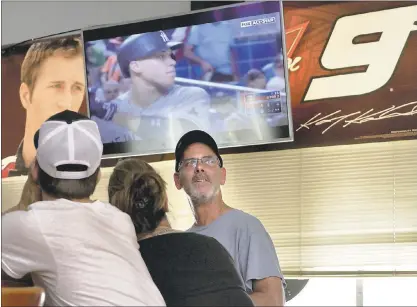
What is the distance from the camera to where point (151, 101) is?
3.50m

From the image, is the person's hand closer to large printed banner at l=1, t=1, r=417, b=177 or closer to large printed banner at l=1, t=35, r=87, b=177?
large printed banner at l=1, t=1, r=417, b=177

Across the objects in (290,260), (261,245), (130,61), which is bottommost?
(290,260)

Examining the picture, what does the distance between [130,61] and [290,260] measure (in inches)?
54.7

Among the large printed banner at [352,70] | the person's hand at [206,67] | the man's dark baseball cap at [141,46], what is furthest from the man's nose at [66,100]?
the large printed banner at [352,70]

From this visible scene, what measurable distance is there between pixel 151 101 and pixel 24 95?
1192 mm

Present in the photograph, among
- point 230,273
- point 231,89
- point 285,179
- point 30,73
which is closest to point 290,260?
point 285,179

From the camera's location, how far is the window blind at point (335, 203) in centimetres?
321

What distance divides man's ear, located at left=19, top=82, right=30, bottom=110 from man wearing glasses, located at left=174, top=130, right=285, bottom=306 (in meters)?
1.76

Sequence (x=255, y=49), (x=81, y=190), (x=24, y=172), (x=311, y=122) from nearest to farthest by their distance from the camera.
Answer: (x=81, y=190) → (x=255, y=49) → (x=311, y=122) → (x=24, y=172)

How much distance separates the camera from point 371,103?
336 centimetres

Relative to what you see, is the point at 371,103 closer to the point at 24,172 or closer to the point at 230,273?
the point at 230,273

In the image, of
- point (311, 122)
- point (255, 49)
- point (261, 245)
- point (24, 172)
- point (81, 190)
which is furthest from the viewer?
point (24, 172)

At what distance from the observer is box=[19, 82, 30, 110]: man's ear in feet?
13.9
